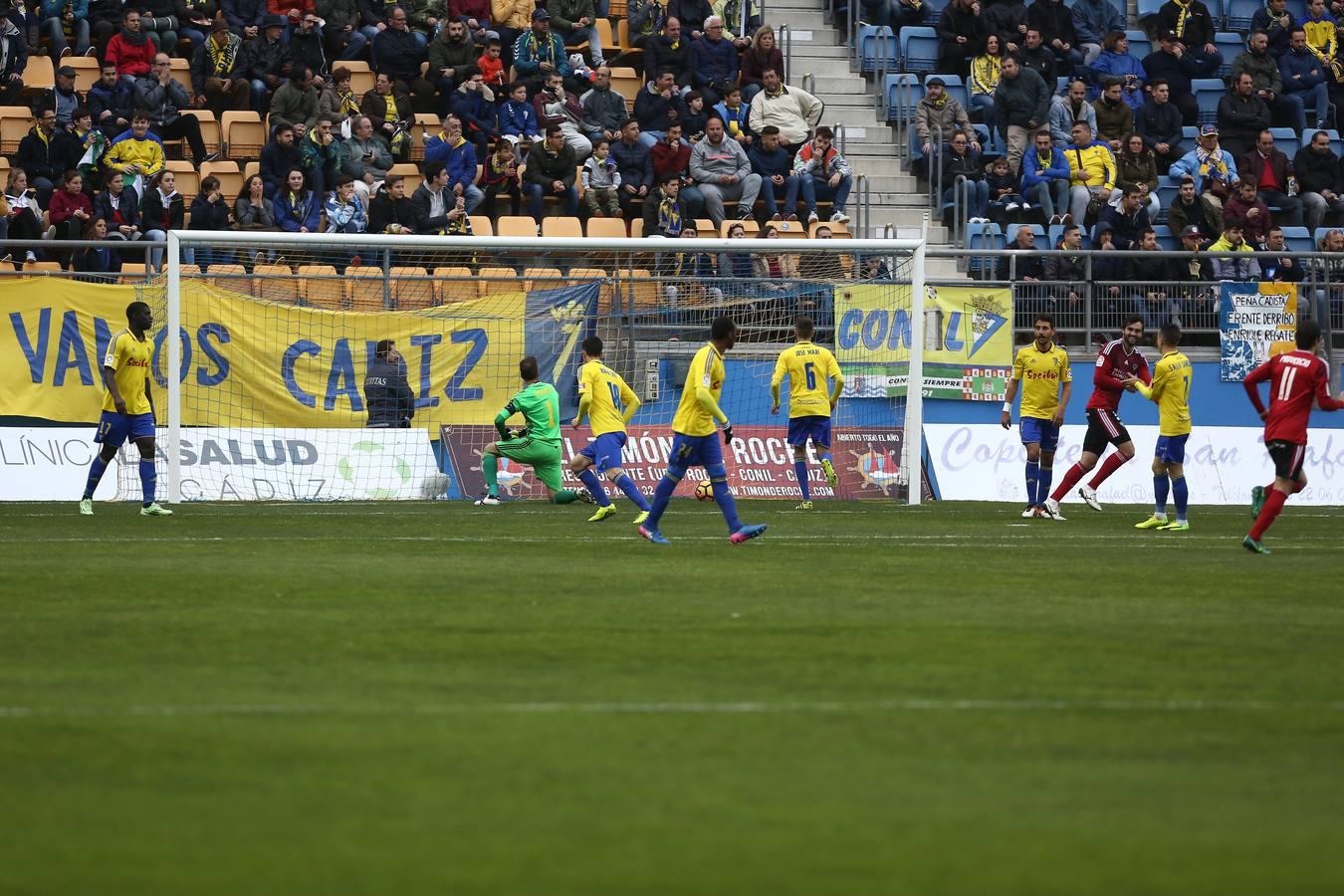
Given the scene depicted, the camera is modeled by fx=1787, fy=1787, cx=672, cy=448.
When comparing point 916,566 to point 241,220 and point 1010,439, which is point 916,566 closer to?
point 1010,439

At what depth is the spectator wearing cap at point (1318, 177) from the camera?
2881 centimetres

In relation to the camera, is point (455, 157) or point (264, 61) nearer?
point (455, 157)

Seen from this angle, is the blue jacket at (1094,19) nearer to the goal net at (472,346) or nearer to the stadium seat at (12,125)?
the goal net at (472,346)

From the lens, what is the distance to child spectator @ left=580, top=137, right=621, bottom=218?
26.0 m

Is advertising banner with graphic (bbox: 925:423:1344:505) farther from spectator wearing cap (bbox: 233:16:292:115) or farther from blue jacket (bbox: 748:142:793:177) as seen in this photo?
spectator wearing cap (bbox: 233:16:292:115)

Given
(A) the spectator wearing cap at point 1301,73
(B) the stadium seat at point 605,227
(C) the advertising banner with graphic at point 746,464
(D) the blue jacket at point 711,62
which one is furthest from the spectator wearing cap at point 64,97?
(A) the spectator wearing cap at point 1301,73

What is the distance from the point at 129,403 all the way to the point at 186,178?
5.96 meters

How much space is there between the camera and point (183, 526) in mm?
17562

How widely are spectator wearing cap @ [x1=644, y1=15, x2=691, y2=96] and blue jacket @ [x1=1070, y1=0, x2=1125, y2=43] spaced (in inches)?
291

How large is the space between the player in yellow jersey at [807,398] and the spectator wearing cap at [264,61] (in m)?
8.99

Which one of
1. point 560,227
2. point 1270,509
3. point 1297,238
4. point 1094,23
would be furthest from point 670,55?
point 1270,509

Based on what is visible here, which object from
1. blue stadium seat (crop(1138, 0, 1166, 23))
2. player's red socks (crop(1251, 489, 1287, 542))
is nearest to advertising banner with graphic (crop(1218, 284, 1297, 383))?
blue stadium seat (crop(1138, 0, 1166, 23))

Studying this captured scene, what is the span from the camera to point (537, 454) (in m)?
21.3

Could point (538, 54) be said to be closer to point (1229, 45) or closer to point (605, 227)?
point (605, 227)
